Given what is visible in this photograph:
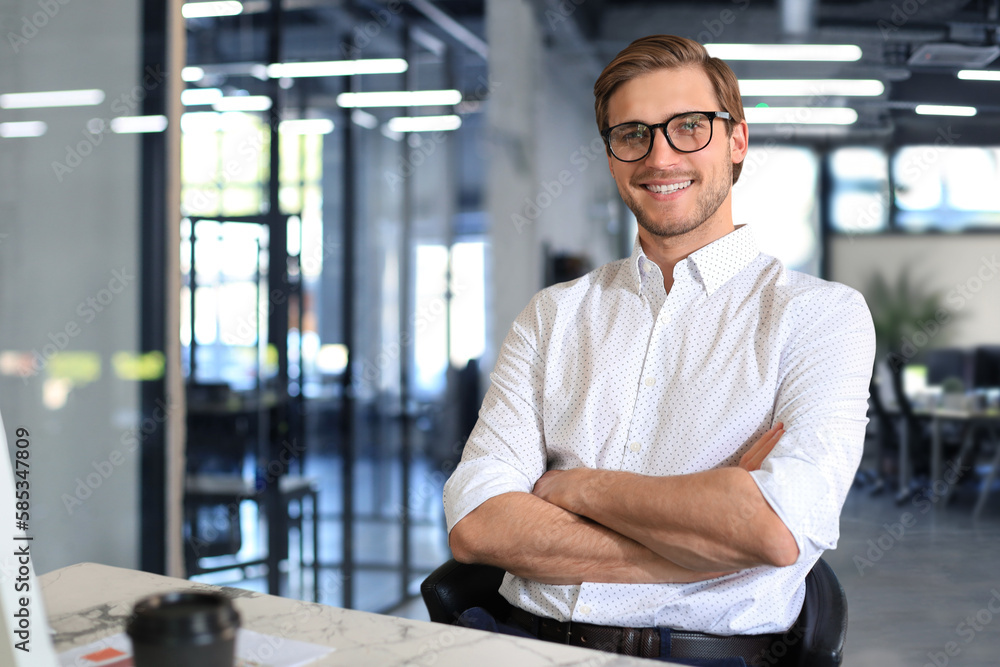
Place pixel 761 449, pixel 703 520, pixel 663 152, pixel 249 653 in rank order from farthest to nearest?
pixel 663 152
pixel 761 449
pixel 703 520
pixel 249 653

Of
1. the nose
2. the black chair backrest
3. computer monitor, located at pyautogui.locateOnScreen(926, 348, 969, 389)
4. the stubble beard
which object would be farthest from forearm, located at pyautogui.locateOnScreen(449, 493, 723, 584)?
computer monitor, located at pyautogui.locateOnScreen(926, 348, 969, 389)

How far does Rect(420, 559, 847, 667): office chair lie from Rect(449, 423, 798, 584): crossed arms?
0.42 ft

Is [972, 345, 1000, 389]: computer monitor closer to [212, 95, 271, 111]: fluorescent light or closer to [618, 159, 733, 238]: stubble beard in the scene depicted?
[618, 159, 733, 238]: stubble beard

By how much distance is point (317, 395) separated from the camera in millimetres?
3945

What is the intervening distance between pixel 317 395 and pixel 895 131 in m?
2.84

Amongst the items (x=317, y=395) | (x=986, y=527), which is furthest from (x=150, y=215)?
(x=986, y=527)

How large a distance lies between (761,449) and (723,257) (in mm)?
463

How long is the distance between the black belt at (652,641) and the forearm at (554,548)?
0.10 meters

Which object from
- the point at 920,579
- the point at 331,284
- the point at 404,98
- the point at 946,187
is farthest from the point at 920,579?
the point at 404,98

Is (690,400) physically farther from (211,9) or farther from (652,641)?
(211,9)

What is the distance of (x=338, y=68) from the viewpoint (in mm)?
4059

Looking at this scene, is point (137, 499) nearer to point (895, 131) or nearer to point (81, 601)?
point (81, 601)

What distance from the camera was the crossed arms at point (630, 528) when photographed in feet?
4.16

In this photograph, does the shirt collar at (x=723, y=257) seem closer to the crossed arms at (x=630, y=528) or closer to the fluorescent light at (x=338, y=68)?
the crossed arms at (x=630, y=528)
